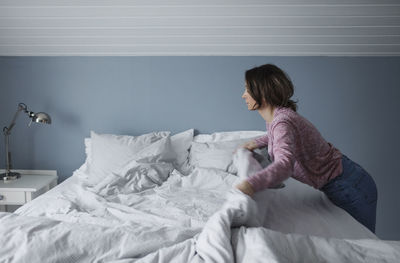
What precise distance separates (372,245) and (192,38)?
205cm

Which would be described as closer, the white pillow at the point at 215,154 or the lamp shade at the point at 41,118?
the white pillow at the point at 215,154

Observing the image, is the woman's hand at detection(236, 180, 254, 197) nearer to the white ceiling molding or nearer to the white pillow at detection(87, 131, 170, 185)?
the white pillow at detection(87, 131, 170, 185)

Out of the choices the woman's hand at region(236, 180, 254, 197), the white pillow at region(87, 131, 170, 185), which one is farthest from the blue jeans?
the white pillow at region(87, 131, 170, 185)

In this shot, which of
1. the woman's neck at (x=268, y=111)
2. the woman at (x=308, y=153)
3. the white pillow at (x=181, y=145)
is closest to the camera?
the woman at (x=308, y=153)

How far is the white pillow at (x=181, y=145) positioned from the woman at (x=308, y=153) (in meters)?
1.24

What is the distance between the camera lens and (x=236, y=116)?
9.08ft

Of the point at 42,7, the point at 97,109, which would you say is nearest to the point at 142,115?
the point at 97,109

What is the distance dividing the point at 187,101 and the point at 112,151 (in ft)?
2.73

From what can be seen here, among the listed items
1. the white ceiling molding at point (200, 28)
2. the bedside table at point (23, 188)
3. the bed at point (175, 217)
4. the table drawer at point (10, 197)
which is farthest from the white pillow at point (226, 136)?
the table drawer at point (10, 197)

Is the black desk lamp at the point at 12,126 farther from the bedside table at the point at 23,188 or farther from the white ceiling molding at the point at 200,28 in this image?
the white ceiling molding at the point at 200,28

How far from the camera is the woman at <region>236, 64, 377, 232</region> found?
1.32m

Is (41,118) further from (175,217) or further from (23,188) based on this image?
(175,217)

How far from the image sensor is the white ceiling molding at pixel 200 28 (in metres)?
2.21

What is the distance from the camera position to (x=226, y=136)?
2.68 m
